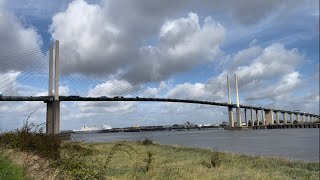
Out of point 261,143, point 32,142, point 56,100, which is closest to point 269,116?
point 56,100

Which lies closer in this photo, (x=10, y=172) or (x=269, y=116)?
(x=10, y=172)

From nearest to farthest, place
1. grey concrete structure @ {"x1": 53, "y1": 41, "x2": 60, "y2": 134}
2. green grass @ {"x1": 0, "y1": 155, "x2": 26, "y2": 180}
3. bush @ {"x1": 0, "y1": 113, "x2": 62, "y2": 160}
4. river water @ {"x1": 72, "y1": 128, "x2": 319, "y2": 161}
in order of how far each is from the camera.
A: green grass @ {"x1": 0, "y1": 155, "x2": 26, "y2": 180}
bush @ {"x1": 0, "y1": 113, "x2": 62, "y2": 160}
river water @ {"x1": 72, "y1": 128, "x2": 319, "y2": 161}
grey concrete structure @ {"x1": 53, "y1": 41, "x2": 60, "y2": 134}

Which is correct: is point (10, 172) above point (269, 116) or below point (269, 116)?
below

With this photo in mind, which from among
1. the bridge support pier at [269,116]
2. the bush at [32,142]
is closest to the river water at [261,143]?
the bush at [32,142]

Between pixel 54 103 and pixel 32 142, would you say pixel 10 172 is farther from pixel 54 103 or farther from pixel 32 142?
pixel 54 103

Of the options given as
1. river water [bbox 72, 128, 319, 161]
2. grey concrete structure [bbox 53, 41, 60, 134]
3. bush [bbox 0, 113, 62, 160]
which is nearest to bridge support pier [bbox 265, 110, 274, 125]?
river water [bbox 72, 128, 319, 161]

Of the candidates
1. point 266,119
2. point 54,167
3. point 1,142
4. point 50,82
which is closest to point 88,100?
point 50,82

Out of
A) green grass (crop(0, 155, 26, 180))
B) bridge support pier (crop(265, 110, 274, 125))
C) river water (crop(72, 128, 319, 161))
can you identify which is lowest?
river water (crop(72, 128, 319, 161))

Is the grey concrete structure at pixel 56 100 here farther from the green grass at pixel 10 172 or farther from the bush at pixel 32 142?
the green grass at pixel 10 172

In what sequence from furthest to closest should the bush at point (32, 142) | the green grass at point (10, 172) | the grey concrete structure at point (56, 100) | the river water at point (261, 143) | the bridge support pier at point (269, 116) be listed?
1. the bridge support pier at point (269, 116)
2. the grey concrete structure at point (56, 100)
3. the river water at point (261, 143)
4. the bush at point (32, 142)
5. the green grass at point (10, 172)

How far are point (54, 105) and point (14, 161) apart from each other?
61.0 metres

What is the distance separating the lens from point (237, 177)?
14.4 m

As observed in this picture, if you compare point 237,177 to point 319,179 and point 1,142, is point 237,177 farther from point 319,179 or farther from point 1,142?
point 1,142

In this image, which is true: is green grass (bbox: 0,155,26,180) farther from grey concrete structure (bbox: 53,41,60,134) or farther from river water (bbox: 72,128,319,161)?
grey concrete structure (bbox: 53,41,60,134)
